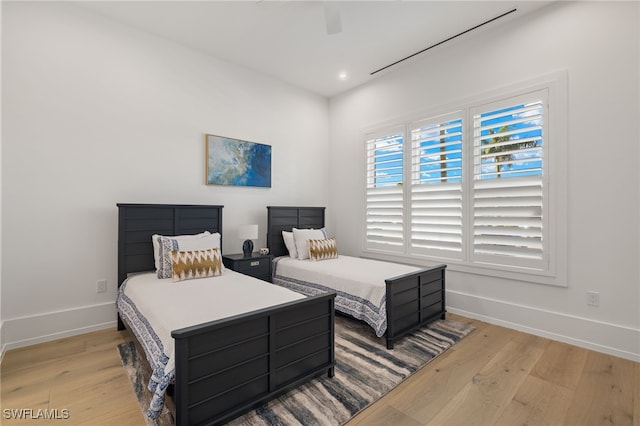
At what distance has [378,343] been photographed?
2742 mm

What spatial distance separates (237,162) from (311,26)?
184 cm

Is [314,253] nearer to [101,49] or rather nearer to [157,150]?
[157,150]

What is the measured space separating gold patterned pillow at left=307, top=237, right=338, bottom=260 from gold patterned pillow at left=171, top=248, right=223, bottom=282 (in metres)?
1.20

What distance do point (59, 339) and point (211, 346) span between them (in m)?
2.24

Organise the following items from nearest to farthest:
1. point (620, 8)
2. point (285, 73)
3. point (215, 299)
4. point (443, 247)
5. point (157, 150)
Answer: point (215, 299), point (620, 8), point (157, 150), point (443, 247), point (285, 73)

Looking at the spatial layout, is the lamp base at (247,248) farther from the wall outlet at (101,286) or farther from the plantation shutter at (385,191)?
the plantation shutter at (385,191)

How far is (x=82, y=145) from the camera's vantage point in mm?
2951

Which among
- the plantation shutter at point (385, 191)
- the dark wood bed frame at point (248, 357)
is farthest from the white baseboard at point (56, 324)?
the plantation shutter at point (385, 191)

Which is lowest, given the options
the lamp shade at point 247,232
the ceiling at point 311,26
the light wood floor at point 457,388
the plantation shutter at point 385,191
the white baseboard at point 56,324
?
the light wood floor at point 457,388

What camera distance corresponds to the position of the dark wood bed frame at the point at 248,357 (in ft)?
5.10

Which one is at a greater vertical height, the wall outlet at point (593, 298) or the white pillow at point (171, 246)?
the white pillow at point (171, 246)

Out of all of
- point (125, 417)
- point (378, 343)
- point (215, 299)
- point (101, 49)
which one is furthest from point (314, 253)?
point (101, 49)

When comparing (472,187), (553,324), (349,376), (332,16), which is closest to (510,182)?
(472,187)

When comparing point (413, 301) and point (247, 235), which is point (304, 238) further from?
point (413, 301)
